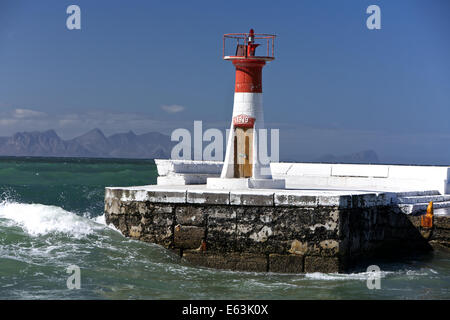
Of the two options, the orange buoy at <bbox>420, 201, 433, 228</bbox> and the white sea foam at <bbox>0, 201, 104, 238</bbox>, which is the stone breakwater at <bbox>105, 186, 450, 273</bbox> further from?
the orange buoy at <bbox>420, 201, 433, 228</bbox>

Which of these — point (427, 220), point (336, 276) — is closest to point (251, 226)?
point (336, 276)

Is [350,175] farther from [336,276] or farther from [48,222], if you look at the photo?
[48,222]

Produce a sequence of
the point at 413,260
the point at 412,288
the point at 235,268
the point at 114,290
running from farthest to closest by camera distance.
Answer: the point at 413,260 → the point at 235,268 → the point at 412,288 → the point at 114,290

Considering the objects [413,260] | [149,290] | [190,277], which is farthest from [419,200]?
[149,290]

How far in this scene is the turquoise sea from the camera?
9.89 meters

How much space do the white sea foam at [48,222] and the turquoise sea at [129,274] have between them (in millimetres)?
18

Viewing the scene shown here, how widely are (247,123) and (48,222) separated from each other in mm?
4326

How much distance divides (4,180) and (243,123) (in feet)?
79.6

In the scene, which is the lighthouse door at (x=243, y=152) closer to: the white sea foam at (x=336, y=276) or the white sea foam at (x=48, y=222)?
the white sea foam at (x=48, y=222)

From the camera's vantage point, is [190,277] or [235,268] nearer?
[190,277]


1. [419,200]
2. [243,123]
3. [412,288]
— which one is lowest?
[412,288]

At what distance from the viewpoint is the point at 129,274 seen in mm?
10906
